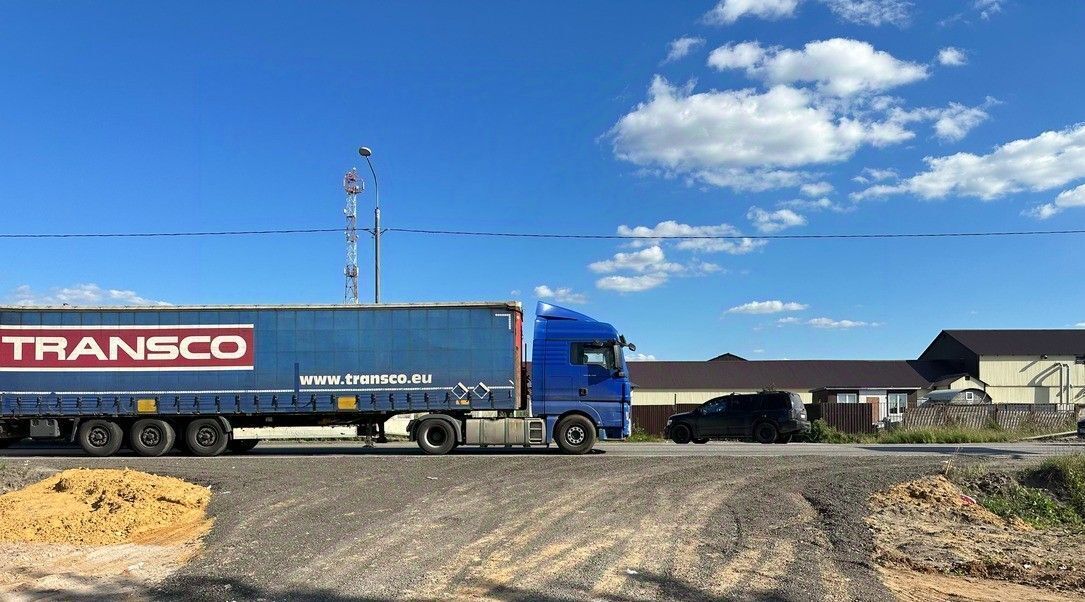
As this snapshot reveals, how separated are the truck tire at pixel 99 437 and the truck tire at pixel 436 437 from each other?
6.84 metres

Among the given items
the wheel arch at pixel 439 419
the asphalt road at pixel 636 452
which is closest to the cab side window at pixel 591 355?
the asphalt road at pixel 636 452

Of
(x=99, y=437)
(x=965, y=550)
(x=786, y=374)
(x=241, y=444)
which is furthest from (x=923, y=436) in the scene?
(x=786, y=374)

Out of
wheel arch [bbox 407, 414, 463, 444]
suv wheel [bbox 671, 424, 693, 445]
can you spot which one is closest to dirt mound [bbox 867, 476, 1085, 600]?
wheel arch [bbox 407, 414, 463, 444]

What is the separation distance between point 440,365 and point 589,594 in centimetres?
1214

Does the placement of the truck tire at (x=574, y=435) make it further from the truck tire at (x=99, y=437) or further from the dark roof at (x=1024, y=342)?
the dark roof at (x=1024, y=342)

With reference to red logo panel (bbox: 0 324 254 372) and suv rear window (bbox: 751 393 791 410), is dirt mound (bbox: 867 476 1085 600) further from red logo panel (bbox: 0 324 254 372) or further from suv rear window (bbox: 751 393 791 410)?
red logo panel (bbox: 0 324 254 372)

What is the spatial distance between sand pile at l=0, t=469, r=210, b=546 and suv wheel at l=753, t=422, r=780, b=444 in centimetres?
1810

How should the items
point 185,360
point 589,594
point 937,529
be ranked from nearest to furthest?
point 589,594, point 937,529, point 185,360

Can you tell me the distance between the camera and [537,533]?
28.8 feet

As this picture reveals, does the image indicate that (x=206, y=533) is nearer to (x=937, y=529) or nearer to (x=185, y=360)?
(x=937, y=529)

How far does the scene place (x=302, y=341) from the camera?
18.3 m

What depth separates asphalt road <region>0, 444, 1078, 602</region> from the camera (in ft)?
22.1

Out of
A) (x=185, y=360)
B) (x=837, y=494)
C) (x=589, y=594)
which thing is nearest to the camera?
(x=589, y=594)

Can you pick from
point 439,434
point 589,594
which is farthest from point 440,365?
point 589,594
